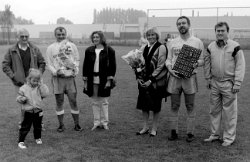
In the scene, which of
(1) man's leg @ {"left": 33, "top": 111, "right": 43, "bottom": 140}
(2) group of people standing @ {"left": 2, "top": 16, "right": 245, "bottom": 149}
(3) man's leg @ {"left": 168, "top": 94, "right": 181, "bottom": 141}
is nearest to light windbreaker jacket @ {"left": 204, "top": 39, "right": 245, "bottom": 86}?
(2) group of people standing @ {"left": 2, "top": 16, "right": 245, "bottom": 149}

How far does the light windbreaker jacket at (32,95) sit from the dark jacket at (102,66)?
1.05m

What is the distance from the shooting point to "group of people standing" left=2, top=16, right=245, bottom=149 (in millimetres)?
5039

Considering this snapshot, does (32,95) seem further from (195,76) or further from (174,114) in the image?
(195,76)

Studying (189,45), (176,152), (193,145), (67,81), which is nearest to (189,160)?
(176,152)

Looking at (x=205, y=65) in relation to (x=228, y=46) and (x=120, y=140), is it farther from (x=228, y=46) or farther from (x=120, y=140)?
(x=120, y=140)

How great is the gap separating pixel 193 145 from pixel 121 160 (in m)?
1.33

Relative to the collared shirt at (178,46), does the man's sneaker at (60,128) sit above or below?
below

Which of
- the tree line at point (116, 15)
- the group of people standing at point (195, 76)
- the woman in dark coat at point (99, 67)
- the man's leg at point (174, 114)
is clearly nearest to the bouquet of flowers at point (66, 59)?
the woman in dark coat at point (99, 67)

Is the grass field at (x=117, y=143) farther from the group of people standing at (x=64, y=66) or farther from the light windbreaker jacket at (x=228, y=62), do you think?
the light windbreaker jacket at (x=228, y=62)

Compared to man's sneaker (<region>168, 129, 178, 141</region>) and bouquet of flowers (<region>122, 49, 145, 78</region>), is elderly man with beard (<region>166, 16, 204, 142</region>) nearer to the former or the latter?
man's sneaker (<region>168, 129, 178, 141</region>)

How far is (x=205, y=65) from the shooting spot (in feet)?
17.3

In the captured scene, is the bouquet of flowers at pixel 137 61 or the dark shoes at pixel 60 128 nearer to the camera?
the bouquet of flowers at pixel 137 61

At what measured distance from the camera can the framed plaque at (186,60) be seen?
511 centimetres

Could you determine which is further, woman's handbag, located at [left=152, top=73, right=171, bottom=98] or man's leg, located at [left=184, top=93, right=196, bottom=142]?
woman's handbag, located at [left=152, top=73, right=171, bottom=98]
